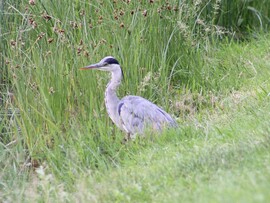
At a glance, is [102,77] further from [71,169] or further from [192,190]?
[192,190]

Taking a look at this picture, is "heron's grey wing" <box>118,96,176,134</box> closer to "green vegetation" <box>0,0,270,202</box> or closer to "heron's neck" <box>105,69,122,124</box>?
"heron's neck" <box>105,69,122,124</box>

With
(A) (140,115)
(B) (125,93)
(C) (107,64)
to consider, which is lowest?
(B) (125,93)

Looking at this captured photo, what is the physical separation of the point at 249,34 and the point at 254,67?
1848 mm

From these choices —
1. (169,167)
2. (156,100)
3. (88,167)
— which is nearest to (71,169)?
(88,167)

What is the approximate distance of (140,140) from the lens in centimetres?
597

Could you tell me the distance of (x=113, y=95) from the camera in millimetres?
6727

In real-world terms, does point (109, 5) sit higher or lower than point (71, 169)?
higher

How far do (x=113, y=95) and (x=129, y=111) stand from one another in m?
0.33

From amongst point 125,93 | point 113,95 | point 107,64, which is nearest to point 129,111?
point 113,95

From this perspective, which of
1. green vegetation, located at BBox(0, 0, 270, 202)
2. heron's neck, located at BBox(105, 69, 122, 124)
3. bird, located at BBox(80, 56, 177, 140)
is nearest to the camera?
green vegetation, located at BBox(0, 0, 270, 202)

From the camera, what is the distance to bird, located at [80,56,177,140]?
6.26m

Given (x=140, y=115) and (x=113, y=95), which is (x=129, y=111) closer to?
(x=140, y=115)

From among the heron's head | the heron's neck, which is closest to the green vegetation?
the heron's neck

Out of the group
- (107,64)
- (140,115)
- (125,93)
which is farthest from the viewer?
(125,93)
